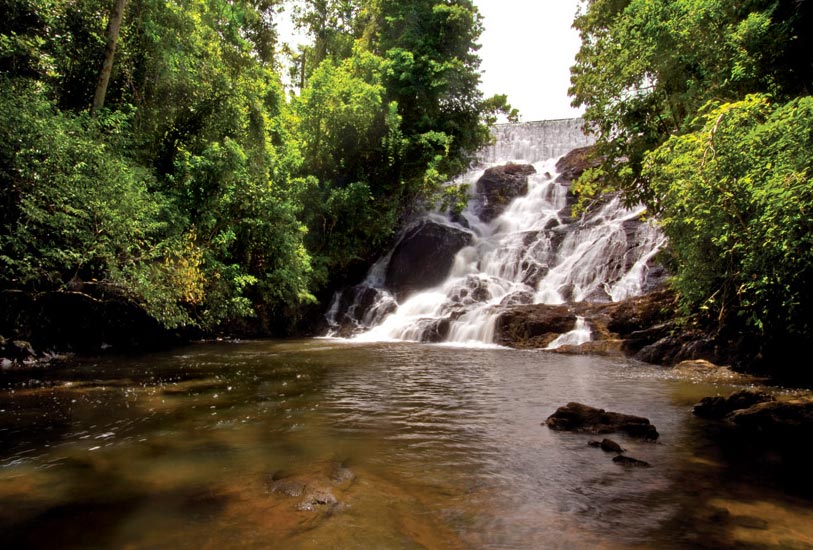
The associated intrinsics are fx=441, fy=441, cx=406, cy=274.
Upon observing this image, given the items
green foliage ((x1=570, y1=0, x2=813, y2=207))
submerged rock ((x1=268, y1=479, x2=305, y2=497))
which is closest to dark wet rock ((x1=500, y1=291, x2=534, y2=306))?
green foliage ((x1=570, y1=0, x2=813, y2=207))

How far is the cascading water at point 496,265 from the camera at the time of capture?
59.1 feet

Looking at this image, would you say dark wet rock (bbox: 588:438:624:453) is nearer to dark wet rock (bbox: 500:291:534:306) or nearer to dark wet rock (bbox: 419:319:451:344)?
dark wet rock (bbox: 419:319:451:344)

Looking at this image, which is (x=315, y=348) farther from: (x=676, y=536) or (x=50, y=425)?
(x=676, y=536)

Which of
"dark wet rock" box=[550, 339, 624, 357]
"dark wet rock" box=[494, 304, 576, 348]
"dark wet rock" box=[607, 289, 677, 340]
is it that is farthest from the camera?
"dark wet rock" box=[494, 304, 576, 348]

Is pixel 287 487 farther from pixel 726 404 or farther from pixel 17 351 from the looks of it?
pixel 17 351

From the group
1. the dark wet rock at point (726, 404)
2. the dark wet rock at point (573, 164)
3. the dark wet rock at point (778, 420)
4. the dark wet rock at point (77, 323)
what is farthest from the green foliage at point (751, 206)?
the dark wet rock at point (573, 164)

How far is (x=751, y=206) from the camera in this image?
7.17m

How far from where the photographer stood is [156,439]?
500cm

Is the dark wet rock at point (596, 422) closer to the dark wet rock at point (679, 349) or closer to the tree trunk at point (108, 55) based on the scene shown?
the dark wet rock at point (679, 349)

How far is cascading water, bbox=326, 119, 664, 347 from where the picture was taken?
709 inches

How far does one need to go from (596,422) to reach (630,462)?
4.08ft

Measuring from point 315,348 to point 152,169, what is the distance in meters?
7.35

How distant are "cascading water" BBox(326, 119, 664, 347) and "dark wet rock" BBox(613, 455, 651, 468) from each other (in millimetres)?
10033

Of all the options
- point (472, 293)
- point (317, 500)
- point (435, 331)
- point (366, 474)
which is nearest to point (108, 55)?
point (366, 474)
